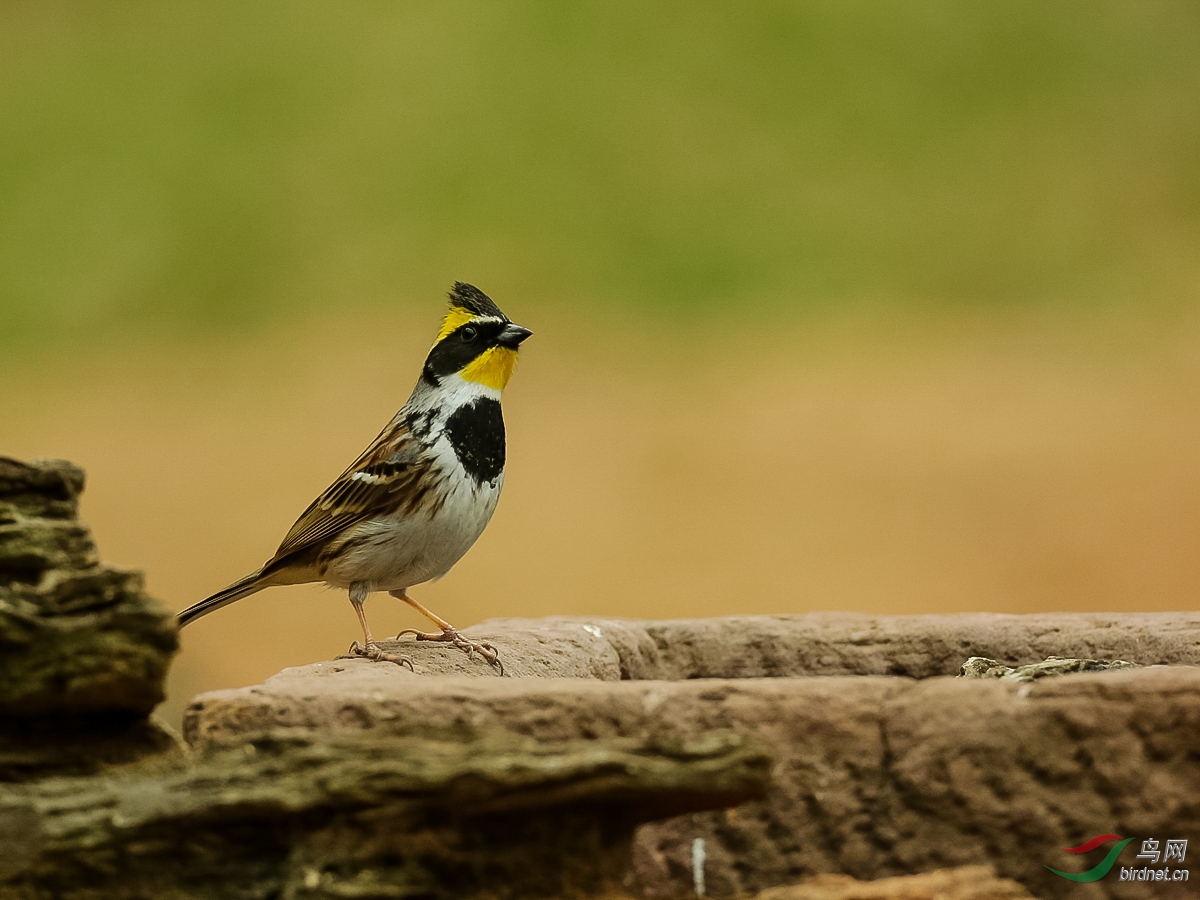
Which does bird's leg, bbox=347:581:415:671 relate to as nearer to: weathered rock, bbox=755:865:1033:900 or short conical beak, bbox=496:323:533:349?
short conical beak, bbox=496:323:533:349

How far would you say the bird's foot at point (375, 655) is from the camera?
4500 millimetres

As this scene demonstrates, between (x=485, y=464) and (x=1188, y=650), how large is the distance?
2.67 m

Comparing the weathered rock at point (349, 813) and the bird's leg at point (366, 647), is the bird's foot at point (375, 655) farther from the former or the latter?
the weathered rock at point (349, 813)

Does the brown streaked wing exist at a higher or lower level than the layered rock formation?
higher

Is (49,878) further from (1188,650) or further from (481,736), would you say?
(1188,650)

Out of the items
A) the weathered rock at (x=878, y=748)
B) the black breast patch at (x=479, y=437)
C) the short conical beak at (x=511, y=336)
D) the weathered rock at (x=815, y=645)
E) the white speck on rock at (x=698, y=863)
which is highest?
the short conical beak at (x=511, y=336)

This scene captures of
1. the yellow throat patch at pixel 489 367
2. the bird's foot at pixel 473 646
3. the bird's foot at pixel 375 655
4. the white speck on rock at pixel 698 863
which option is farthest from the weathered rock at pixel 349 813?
the yellow throat patch at pixel 489 367

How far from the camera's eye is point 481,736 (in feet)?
9.16

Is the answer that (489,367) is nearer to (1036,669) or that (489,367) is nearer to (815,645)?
(815,645)

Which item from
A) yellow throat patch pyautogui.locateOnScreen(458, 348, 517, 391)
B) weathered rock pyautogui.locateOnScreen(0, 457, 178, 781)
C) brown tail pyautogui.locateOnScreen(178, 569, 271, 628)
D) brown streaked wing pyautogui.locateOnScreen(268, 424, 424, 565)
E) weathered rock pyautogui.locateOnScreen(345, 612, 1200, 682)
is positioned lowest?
weathered rock pyautogui.locateOnScreen(0, 457, 178, 781)

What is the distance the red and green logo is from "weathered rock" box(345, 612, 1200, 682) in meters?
1.84

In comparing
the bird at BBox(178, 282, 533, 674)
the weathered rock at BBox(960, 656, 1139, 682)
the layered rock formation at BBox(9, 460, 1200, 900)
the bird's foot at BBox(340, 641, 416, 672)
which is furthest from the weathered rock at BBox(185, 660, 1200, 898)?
the bird at BBox(178, 282, 533, 674)

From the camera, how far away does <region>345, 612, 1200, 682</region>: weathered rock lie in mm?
A: 4539

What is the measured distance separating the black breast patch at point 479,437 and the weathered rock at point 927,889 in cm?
275
